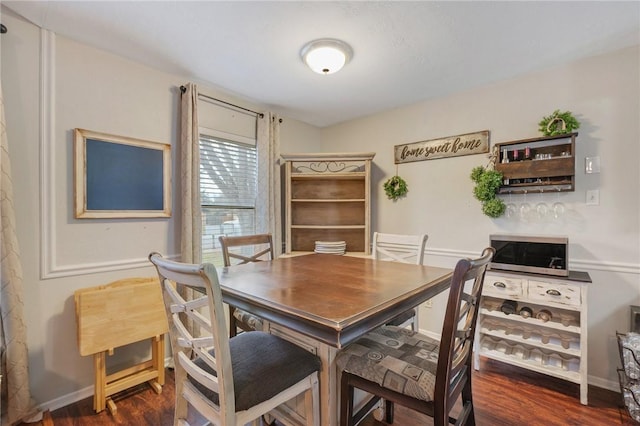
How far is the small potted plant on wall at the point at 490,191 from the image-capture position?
246cm

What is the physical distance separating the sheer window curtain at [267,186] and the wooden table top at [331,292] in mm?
1177

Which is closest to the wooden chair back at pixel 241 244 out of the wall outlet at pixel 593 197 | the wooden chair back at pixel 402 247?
the wooden chair back at pixel 402 247

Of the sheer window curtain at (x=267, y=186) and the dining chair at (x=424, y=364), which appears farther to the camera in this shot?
the sheer window curtain at (x=267, y=186)

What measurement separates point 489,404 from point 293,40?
9.02ft

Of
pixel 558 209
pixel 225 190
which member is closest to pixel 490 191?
pixel 558 209

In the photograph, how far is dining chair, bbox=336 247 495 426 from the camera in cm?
107

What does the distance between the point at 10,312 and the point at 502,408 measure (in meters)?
3.06

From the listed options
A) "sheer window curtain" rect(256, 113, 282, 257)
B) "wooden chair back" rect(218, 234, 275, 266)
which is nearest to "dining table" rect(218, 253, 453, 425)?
"wooden chair back" rect(218, 234, 275, 266)

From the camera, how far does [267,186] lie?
305 centimetres

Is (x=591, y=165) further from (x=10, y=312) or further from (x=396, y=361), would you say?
(x=10, y=312)

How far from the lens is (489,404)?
1.95 meters

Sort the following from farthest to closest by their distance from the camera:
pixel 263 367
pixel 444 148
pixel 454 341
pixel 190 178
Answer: pixel 444 148
pixel 190 178
pixel 263 367
pixel 454 341

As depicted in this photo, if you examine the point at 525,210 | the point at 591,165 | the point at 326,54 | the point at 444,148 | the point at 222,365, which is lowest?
the point at 222,365

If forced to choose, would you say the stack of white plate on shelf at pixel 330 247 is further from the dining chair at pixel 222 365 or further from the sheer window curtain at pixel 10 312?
the sheer window curtain at pixel 10 312
